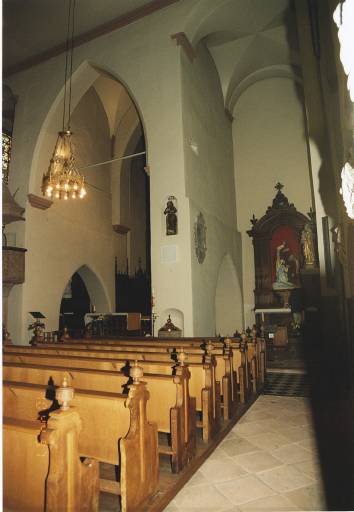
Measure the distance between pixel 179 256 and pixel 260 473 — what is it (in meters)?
5.67

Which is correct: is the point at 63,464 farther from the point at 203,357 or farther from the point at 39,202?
the point at 39,202

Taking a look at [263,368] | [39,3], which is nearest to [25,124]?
[39,3]

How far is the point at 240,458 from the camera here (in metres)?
3.12

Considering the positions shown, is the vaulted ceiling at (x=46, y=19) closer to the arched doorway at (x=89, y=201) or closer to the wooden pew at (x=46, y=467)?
the arched doorway at (x=89, y=201)

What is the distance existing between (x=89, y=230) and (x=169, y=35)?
5773mm

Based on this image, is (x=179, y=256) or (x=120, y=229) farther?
(x=120, y=229)

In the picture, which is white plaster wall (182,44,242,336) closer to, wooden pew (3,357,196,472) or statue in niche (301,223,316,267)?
statue in niche (301,223,316,267)

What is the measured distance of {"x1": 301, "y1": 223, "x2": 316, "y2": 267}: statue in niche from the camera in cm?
1145

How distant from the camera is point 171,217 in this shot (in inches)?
330

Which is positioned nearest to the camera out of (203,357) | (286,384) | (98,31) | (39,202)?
(203,357)

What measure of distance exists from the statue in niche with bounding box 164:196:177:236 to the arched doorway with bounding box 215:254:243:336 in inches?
165

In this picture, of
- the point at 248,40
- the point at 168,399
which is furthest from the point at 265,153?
the point at 168,399

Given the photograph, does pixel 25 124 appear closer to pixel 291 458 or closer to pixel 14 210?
pixel 14 210

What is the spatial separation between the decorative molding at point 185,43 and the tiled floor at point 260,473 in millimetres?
8415
